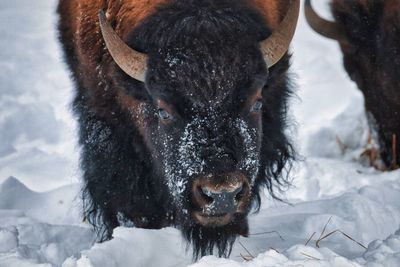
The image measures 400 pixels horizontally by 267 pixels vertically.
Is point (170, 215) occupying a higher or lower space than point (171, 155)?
lower

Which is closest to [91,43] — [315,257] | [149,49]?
[149,49]

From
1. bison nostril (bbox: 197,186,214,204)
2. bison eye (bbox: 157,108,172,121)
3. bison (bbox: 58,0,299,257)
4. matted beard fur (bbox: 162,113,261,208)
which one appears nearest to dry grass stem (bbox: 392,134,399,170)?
bison (bbox: 58,0,299,257)

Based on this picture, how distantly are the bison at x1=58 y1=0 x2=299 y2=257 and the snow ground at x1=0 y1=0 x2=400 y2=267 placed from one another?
33 cm

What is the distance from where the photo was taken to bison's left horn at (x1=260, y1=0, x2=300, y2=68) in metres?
4.45

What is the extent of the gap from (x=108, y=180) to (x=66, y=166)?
7.12 ft

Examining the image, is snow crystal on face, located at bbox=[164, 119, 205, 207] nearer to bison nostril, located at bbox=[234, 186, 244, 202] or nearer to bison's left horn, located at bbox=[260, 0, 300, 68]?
bison nostril, located at bbox=[234, 186, 244, 202]

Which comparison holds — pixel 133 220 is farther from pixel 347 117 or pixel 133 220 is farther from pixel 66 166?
pixel 347 117

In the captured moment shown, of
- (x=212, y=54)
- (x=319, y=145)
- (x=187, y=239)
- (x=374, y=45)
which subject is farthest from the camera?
(x=319, y=145)

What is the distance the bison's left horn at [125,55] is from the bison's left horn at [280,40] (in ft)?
2.44

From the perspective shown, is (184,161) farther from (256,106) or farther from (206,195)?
(256,106)

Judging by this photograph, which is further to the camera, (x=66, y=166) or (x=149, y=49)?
(x=66, y=166)

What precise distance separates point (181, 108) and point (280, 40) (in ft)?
2.68

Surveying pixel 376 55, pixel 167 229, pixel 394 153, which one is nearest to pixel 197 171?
pixel 167 229

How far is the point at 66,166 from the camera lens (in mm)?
7152
